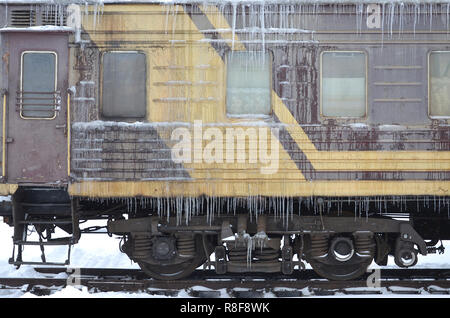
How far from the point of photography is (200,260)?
7.05 m

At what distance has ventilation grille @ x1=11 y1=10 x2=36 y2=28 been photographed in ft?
21.4

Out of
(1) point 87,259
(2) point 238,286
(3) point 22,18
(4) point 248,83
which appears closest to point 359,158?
(4) point 248,83

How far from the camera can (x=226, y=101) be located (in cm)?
643

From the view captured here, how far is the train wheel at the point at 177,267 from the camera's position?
7004 millimetres

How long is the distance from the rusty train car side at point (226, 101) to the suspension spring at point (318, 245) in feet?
2.18

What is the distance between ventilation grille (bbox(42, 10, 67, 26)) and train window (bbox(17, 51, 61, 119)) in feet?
1.42

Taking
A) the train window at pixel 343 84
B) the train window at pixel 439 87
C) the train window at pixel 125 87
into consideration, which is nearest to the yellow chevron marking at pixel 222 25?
the train window at pixel 125 87

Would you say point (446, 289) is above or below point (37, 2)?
below

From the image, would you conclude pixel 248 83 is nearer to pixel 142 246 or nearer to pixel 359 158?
pixel 359 158
